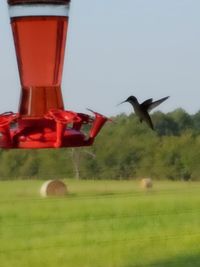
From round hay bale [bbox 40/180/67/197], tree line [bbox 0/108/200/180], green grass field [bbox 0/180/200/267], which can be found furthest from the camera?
round hay bale [bbox 40/180/67/197]

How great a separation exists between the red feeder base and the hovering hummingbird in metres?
0.62

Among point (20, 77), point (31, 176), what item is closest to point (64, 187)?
point (31, 176)

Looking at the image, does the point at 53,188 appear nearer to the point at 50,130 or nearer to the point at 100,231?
the point at 100,231

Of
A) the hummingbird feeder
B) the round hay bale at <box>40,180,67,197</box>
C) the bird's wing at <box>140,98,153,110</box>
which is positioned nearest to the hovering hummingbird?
the bird's wing at <box>140,98,153,110</box>

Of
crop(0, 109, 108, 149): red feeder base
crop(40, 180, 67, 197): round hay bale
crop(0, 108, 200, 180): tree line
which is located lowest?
crop(0, 109, 108, 149): red feeder base

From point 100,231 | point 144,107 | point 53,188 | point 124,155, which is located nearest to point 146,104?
point 144,107

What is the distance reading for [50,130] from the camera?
2.98 m

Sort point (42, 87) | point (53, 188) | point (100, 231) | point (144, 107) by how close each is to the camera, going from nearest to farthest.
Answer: point (42, 87)
point (144, 107)
point (100, 231)
point (53, 188)

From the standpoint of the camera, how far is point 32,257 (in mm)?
8992

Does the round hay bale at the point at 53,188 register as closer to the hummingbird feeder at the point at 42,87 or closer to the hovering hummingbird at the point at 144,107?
the hovering hummingbird at the point at 144,107

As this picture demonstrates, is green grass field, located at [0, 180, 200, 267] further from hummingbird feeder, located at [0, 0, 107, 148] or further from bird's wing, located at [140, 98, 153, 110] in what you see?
hummingbird feeder, located at [0, 0, 107, 148]

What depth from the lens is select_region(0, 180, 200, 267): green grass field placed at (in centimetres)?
903

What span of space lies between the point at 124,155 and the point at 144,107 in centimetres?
327

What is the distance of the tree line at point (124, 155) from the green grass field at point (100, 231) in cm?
61
